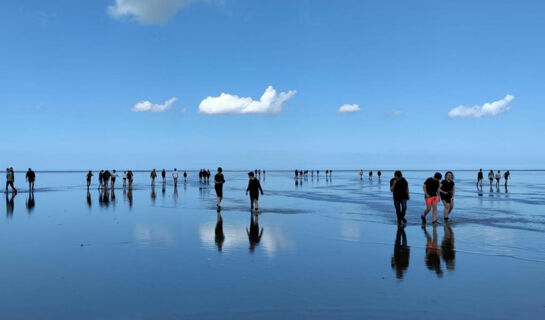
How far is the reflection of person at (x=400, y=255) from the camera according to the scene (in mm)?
7286

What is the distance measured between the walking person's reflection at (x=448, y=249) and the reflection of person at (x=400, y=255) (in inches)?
28.8

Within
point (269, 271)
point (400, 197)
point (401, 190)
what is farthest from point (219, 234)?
point (401, 190)

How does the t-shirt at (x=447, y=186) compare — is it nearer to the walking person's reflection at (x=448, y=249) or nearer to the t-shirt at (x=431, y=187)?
the t-shirt at (x=431, y=187)

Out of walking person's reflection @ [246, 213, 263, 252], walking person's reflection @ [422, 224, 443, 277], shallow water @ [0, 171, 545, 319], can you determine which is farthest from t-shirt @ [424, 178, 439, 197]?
walking person's reflection @ [246, 213, 263, 252]

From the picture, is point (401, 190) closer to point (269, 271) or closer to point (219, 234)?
point (219, 234)

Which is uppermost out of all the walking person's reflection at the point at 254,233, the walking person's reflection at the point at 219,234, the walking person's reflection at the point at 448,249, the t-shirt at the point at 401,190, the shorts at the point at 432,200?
the t-shirt at the point at 401,190

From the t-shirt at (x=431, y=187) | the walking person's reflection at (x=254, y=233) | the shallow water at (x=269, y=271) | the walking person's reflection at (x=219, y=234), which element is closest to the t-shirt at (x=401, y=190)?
the t-shirt at (x=431, y=187)

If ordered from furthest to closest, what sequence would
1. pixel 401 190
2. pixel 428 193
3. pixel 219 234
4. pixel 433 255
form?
pixel 428 193
pixel 401 190
pixel 219 234
pixel 433 255

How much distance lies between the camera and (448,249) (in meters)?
9.15

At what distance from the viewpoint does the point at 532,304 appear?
5.42 m

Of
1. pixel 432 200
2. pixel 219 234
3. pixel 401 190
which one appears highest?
pixel 401 190

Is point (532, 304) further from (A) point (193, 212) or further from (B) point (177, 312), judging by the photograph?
(A) point (193, 212)

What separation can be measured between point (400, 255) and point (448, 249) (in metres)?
1.44

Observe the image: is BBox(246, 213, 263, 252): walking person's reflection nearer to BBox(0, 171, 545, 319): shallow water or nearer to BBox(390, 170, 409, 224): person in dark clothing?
BBox(0, 171, 545, 319): shallow water
